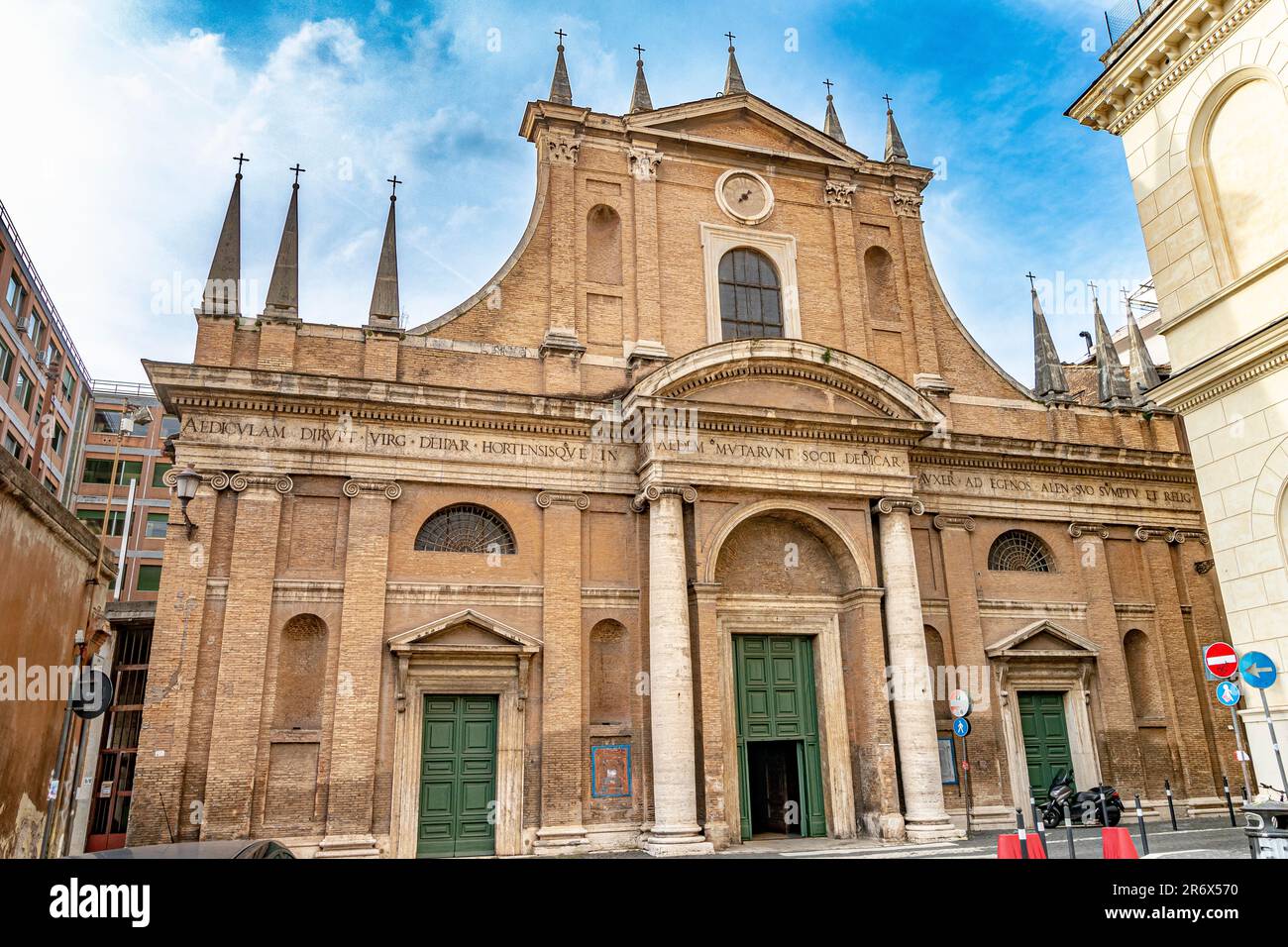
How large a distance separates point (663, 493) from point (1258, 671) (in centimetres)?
953

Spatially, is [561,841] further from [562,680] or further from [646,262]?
[646,262]

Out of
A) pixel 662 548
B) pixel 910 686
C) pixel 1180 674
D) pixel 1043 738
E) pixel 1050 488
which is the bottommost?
pixel 1043 738

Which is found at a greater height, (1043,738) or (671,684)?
(671,684)

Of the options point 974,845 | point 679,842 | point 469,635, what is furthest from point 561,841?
point 974,845

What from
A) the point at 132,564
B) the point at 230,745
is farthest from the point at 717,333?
the point at 132,564

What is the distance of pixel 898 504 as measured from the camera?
18422 mm

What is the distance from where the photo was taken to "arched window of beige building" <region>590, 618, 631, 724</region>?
16641 millimetres

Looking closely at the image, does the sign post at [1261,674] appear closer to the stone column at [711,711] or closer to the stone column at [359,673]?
the stone column at [711,711]

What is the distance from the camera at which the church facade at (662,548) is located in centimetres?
1539

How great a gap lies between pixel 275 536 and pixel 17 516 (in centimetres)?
384

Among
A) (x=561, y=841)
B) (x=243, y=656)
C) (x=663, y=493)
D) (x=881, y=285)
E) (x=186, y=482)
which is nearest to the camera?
(x=186, y=482)

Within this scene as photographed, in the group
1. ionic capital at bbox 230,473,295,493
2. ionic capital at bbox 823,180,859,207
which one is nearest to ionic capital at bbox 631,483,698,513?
ionic capital at bbox 230,473,295,493

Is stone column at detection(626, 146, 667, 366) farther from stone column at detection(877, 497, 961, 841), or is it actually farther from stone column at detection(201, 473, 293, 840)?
stone column at detection(201, 473, 293, 840)

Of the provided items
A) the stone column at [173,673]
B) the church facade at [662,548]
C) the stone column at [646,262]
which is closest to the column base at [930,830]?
the church facade at [662,548]
